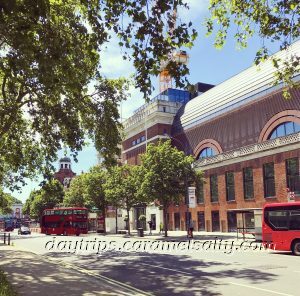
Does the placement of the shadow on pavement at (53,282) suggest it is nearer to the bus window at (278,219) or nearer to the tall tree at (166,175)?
the bus window at (278,219)

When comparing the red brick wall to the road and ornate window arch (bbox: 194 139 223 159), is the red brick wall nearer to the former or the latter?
ornate window arch (bbox: 194 139 223 159)

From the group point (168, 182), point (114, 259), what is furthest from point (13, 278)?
point (168, 182)

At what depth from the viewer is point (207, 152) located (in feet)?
182

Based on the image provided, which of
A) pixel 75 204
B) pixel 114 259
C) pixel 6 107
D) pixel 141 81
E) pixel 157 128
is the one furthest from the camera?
pixel 75 204

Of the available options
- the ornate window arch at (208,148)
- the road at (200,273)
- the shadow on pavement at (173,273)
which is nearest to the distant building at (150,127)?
the ornate window arch at (208,148)

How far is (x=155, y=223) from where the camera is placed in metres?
64.9

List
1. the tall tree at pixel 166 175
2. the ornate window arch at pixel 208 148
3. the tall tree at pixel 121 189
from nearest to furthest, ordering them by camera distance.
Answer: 1. the tall tree at pixel 166 175
2. the tall tree at pixel 121 189
3. the ornate window arch at pixel 208 148

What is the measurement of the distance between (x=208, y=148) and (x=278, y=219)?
32.9 m

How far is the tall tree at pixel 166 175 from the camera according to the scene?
41312 mm

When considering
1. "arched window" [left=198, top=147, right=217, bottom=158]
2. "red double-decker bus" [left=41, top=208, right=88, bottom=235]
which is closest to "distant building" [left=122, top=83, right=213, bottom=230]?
"arched window" [left=198, top=147, right=217, bottom=158]

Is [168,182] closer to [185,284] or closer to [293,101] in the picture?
[293,101]

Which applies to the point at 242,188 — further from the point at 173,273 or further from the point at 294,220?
the point at 173,273

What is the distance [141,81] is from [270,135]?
37718 mm

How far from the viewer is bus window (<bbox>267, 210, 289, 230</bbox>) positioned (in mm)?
22328
